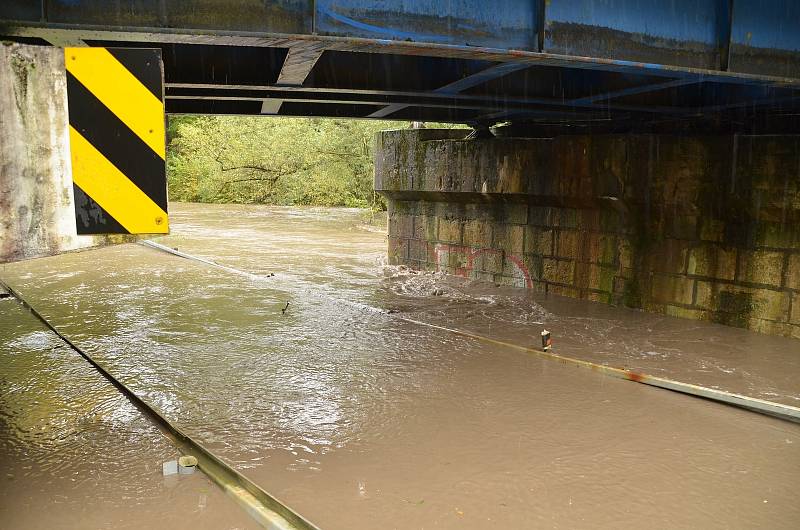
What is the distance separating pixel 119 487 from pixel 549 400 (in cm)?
324

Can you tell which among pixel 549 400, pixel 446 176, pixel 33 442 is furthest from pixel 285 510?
pixel 446 176

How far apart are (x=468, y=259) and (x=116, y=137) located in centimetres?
857

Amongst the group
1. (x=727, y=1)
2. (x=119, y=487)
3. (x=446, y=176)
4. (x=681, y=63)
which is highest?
(x=727, y=1)

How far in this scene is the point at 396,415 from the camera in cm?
509

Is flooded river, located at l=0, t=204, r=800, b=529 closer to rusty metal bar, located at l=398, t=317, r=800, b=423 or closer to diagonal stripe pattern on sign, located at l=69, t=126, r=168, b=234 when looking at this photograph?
rusty metal bar, located at l=398, t=317, r=800, b=423

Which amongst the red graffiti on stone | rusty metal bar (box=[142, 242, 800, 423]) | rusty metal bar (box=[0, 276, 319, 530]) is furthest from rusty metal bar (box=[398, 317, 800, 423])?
rusty metal bar (box=[0, 276, 319, 530])

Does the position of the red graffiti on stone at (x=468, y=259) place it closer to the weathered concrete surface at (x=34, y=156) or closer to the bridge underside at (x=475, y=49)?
the bridge underside at (x=475, y=49)

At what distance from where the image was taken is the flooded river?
150 inches

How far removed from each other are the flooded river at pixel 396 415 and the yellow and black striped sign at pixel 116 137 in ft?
5.48

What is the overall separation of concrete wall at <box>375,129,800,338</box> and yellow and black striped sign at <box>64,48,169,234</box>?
6.83 meters

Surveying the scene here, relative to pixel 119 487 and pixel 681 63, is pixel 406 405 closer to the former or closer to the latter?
pixel 119 487

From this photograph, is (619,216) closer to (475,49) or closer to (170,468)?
(475,49)

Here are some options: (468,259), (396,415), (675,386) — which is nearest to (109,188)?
(396,415)

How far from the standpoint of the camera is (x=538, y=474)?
13.6ft
